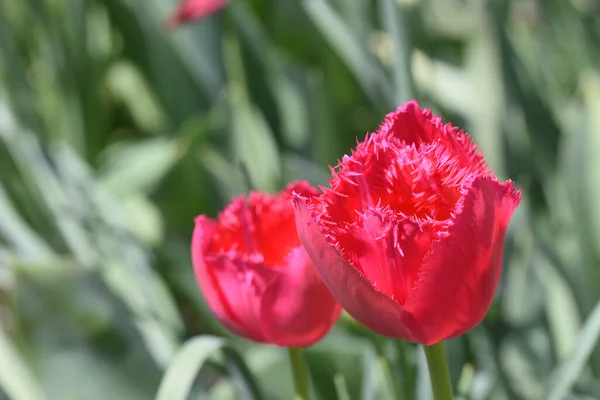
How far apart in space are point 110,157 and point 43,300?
18.4 inches

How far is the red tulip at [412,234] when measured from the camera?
23 centimetres

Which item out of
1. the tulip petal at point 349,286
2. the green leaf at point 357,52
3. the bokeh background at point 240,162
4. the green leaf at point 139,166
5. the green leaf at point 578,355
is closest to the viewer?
the tulip petal at point 349,286

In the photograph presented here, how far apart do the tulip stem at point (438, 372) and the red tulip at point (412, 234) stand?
0.01 meters

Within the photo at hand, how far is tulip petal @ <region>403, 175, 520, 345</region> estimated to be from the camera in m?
0.23

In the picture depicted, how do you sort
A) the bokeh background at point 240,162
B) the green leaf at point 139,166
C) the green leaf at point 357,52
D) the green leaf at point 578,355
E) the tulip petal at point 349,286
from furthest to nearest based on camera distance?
1. the green leaf at point 139,166
2. the green leaf at point 357,52
3. the bokeh background at point 240,162
4. the green leaf at point 578,355
5. the tulip petal at point 349,286

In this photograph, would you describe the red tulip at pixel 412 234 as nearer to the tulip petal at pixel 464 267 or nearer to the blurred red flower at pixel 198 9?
the tulip petal at pixel 464 267

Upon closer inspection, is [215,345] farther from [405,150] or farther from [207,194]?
[207,194]

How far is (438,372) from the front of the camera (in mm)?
254

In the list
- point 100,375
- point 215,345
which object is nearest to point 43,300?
point 100,375

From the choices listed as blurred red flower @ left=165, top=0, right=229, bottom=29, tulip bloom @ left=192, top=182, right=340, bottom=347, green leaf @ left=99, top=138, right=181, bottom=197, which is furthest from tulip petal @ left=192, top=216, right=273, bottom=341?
green leaf @ left=99, top=138, right=181, bottom=197

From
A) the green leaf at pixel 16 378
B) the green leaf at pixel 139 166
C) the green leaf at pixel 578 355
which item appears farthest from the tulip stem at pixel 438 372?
the green leaf at pixel 139 166

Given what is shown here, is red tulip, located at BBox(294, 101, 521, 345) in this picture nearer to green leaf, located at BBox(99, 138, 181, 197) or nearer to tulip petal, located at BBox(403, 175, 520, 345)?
tulip petal, located at BBox(403, 175, 520, 345)

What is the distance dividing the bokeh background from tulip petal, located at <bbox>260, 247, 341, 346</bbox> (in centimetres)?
6

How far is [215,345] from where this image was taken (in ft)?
1.09
